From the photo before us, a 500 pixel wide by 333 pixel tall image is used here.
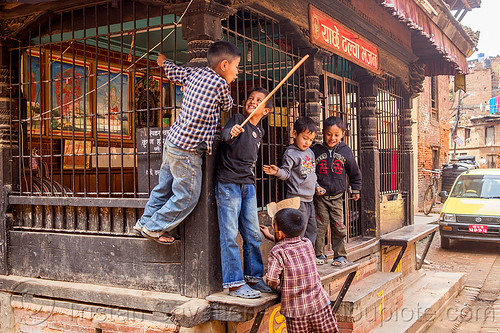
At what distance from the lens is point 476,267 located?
34.4 ft

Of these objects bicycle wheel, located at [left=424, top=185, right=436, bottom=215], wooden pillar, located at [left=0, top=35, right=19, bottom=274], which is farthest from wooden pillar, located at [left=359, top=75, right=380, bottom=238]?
bicycle wheel, located at [left=424, top=185, right=436, bottom=215]

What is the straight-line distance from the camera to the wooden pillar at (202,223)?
399 cm

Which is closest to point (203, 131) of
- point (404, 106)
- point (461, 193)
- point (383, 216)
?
point (383, 216)

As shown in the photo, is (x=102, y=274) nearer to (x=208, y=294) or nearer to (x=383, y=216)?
(x=208, y=294)

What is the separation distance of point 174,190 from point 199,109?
26.7 inches

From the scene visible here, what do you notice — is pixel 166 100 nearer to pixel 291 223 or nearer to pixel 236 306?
pixel 291 223

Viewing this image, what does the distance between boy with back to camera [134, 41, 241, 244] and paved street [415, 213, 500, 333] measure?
15.2 feet

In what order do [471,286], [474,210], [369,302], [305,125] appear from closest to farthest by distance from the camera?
[305,125], [369,302], [471,286], [474,210]

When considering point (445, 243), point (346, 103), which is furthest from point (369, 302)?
point (445, 243)

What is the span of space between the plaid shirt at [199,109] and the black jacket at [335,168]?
6.63 ft

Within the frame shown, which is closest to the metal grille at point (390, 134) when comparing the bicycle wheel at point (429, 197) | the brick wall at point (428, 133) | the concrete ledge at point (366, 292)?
the concrete ledge at point (366, 292)

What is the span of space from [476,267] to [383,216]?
144 inches

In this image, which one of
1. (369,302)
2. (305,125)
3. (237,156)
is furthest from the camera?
(369,302)

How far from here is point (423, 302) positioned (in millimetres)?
7094
